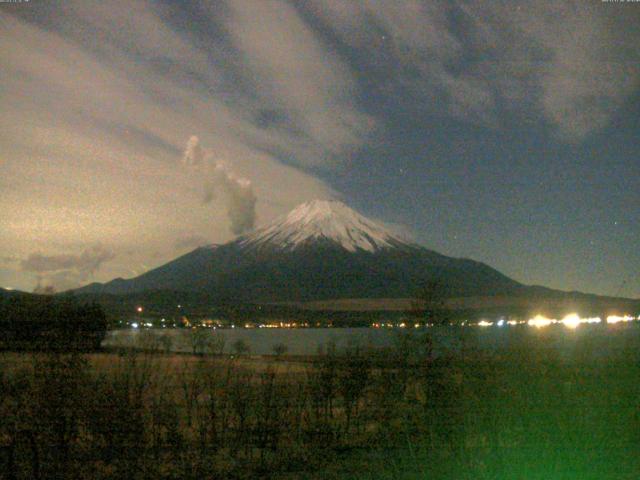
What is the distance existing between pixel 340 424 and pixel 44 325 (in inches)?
176

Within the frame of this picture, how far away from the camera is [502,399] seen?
7.87 meters

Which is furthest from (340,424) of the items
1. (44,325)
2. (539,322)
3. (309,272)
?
(309,272)

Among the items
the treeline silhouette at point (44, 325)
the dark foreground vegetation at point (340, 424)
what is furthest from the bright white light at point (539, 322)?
the treeline silhouette at point (44, 325)

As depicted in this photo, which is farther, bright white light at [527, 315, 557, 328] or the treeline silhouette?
bright white light at [527, 315, 557, 328]

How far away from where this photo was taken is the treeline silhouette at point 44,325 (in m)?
7.80

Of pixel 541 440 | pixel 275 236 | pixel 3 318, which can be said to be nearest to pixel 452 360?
pixel 541 440

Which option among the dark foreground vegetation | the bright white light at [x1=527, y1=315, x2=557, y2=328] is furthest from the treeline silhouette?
the bright white light at [x1=527, y1=315, x2=557, y2=328]

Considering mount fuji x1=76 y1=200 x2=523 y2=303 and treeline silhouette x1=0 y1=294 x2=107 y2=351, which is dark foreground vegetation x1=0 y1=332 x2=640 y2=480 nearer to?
treeline silhouette x1=0 y1=294 x2=107 y2=351

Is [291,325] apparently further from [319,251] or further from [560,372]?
[560,372]

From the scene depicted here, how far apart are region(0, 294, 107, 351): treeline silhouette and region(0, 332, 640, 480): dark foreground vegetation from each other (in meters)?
0.28

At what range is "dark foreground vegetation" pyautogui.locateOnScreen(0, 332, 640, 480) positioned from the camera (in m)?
6.34

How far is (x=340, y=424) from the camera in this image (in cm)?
932

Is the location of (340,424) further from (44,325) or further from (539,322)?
(539,322)

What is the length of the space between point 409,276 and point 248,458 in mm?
94337
